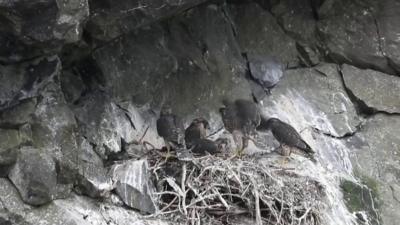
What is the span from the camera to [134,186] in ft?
12.7

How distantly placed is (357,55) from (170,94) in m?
1.65

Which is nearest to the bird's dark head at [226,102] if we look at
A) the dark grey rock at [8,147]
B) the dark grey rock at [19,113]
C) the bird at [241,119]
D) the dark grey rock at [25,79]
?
the bird at [241,119]

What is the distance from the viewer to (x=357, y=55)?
16.8 feet

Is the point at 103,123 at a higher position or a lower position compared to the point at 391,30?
lower

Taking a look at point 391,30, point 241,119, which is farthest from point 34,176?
point 391,30

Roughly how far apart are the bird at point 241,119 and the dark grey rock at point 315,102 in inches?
7.3

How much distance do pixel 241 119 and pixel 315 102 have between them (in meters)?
0.72

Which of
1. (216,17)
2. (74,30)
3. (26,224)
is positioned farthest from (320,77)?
(26,224)

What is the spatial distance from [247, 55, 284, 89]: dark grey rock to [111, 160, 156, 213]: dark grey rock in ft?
4.65

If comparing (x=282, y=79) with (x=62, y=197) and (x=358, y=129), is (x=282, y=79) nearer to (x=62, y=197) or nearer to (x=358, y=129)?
(x=358, y=129)

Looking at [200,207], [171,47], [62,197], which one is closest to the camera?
[62,197]

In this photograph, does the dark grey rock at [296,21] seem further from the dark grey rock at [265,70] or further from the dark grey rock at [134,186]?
the dark grey rock at [134,186]

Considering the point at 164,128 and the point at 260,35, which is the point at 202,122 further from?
the point at 260,35

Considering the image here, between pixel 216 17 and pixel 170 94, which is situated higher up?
pixel 216 17
